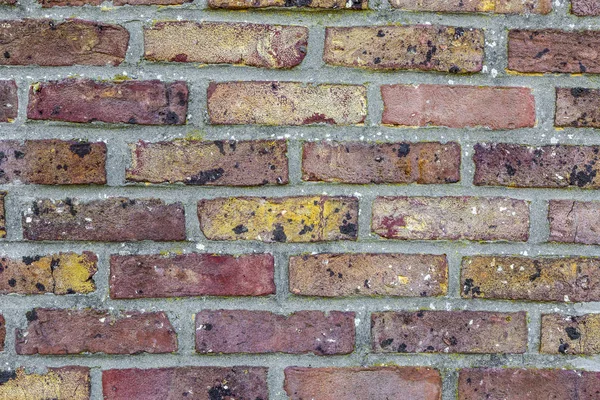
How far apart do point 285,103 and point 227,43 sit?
0.44 feet

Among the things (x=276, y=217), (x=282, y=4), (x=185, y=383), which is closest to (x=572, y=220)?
(x=276, y=217)

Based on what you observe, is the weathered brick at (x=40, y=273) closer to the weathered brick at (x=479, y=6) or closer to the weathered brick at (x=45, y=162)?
the weathered brick at (x=45, y=162)

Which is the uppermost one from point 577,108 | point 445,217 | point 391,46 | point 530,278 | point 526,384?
point 391,46

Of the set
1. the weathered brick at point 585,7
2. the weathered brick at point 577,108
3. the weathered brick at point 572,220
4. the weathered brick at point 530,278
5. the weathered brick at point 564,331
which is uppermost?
the weathered brick at point 585,7

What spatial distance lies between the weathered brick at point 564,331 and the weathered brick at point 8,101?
0.94m

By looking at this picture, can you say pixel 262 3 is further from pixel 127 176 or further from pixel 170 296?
pixel 170 296

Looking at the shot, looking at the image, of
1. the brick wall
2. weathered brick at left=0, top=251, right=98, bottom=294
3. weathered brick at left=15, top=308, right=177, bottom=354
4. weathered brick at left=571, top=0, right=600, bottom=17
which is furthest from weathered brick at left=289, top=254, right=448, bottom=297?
weathered brick at left=571, top=0, right=600, bottom=17

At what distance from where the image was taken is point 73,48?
82cm

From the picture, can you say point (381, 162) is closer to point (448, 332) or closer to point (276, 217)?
point (276, 217)

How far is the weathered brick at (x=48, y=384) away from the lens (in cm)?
85

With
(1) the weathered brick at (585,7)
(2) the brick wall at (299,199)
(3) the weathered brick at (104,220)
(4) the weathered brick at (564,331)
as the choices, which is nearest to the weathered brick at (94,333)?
(2) the brick wall at (299,199)

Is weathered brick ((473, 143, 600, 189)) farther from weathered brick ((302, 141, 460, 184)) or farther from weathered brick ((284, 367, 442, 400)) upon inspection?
weathered brick ((284, 367, 442, 400))

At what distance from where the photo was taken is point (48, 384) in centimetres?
85

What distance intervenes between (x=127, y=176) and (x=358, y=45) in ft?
1.42
